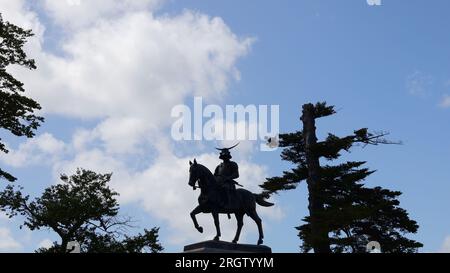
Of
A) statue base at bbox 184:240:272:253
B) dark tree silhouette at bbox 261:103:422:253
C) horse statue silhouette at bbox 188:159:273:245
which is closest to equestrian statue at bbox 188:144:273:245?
horse statue silhouette at bbox 188:159:273:245

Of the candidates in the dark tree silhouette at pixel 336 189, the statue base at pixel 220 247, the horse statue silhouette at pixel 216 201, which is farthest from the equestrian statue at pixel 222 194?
the dark tree silhouette at pixel 336 189

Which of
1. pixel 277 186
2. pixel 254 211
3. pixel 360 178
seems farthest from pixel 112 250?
pixel 254 211

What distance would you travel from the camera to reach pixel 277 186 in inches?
1227

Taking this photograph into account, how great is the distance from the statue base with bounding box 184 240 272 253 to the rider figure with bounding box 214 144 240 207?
1.31 m

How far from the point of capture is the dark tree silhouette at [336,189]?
29.2 m

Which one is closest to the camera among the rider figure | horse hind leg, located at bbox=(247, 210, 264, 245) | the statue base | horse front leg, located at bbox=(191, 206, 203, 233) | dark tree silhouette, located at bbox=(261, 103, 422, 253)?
the statue base

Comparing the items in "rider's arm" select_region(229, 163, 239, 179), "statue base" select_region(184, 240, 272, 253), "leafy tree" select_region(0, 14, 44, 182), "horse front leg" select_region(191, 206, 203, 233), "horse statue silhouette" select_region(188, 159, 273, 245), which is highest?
"leafy tree" select_region(0, 14, 44, 182)

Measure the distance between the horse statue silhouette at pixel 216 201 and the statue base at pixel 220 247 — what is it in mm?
279

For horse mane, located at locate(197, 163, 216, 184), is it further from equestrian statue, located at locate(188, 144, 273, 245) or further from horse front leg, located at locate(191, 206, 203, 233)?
horse front leg, located at locate(191, 206, 203, 233)

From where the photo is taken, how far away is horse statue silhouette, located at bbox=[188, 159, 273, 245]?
52.7 feet

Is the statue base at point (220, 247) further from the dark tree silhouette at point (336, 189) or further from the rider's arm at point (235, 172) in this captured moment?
the dark tree silhouette at point (336, 189)
